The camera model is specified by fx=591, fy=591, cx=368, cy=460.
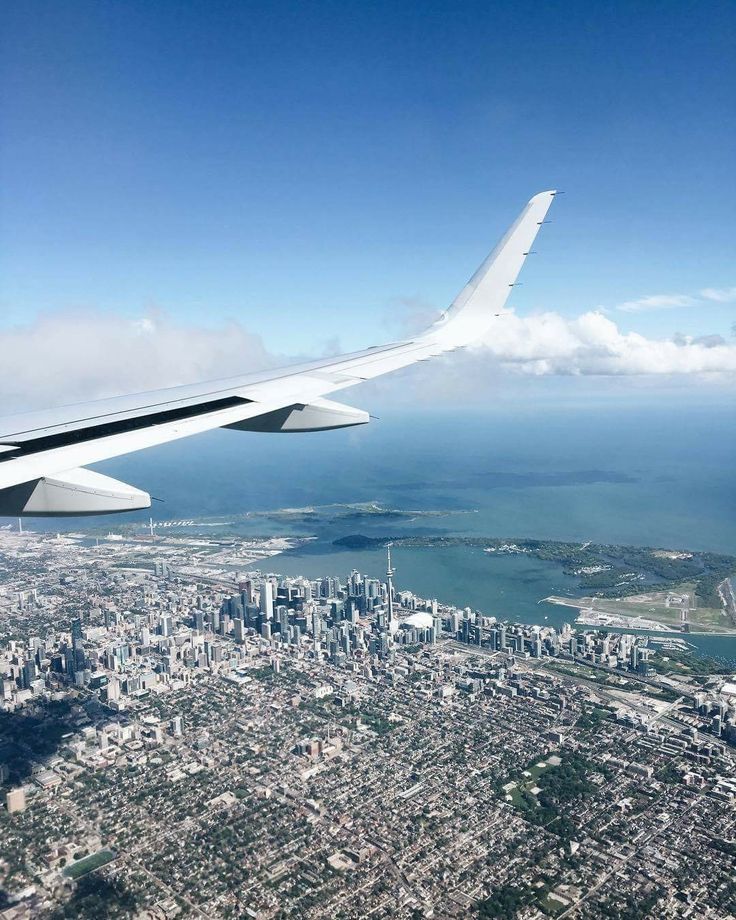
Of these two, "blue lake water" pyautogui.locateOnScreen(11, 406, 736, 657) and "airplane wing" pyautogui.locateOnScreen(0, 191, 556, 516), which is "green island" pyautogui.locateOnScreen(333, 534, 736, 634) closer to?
"blue lake water" pyautogui.locateOnScreen(11, 406, 736, 657)

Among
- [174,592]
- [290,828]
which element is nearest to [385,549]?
[174,592]

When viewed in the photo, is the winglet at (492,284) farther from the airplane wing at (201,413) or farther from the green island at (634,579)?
the green island at (634,579)

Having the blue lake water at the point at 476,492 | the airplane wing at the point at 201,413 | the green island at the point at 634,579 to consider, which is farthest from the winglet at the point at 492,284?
the green island at the point at 634,579

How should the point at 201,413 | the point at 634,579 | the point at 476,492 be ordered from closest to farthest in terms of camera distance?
the point at 201,413 → the point at 634,579 → the point at 476,492

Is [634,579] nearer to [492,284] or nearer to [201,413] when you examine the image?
[492,284]

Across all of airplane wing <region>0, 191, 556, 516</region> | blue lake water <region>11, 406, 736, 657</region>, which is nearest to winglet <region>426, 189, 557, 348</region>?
airplane wing <region>0, 191, 556, 516</region>

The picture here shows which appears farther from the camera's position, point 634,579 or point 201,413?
point 634,579

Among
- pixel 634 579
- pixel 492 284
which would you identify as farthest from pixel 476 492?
pixel 492 284

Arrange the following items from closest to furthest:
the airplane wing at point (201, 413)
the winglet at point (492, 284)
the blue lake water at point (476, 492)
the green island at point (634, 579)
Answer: the airplane wing at point (201, 413)
the winglet at point (492, 284)
the green island at point (634, 579)
the blue lake water at point (476, 492)
